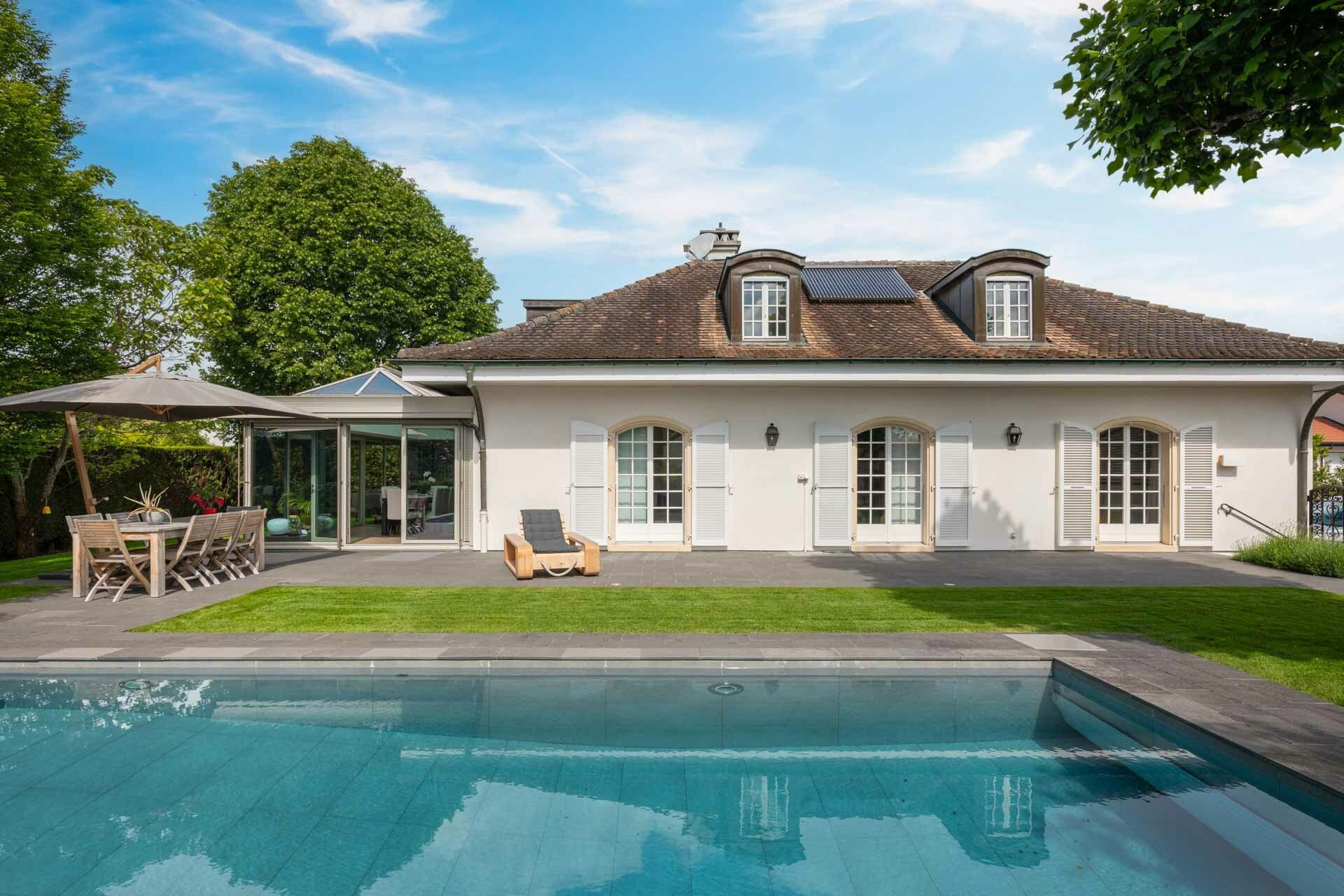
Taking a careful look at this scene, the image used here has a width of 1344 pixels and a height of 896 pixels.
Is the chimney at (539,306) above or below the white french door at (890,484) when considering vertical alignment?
above

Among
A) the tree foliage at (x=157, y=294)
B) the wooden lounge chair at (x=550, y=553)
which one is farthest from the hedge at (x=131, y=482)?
the wooden lounge chair at (x=550, y=553)

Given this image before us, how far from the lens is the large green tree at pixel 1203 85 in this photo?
458cm

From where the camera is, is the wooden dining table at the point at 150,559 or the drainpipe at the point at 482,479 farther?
the drainpipe at the point at 482,479

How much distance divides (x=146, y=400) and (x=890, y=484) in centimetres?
1113

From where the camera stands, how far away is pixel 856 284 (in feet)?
48.8

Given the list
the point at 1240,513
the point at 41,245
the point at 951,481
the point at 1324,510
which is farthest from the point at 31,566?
the point at 1324,510

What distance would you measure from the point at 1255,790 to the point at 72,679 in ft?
25.3

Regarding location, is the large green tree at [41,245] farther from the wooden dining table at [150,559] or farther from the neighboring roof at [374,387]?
the wooden dining table at [150,559]

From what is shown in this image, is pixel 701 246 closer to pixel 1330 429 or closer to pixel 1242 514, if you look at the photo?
pixel 1242 514

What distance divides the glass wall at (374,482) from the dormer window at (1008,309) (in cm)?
1100

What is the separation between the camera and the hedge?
13797 millimetres

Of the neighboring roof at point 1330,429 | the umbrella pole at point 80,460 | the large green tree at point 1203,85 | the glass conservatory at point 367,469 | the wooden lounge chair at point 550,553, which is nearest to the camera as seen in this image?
the large green tree at point 1203,85

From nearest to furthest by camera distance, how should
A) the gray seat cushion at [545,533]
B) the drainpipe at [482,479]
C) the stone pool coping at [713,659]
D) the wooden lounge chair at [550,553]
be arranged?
the stone pool coping at [713,659]
the wooden lounge chair at [550,553]
the gray seat cushion at [545,533]
the drainpipe at [482,479]

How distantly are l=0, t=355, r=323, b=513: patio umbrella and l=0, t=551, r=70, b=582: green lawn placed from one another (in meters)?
1.98
